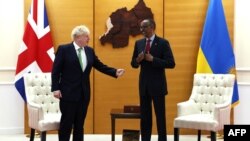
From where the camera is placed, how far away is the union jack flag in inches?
241

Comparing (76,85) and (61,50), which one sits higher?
(61,50)

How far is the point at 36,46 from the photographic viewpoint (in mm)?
6215

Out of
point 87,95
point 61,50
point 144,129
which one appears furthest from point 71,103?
point 144,129

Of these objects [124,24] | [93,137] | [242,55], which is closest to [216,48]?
[242,55]

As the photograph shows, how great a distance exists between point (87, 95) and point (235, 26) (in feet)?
9.53

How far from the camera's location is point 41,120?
4.80m

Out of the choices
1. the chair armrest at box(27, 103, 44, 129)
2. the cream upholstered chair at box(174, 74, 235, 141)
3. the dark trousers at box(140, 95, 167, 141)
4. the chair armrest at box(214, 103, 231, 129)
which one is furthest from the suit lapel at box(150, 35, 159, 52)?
the chair armrest at box(27, 103, 44, 129)

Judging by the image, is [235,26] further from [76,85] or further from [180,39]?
→ [76,85]

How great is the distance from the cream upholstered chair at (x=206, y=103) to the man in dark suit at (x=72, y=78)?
1.30 metres

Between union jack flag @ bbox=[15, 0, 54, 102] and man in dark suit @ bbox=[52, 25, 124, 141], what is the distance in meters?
1.80

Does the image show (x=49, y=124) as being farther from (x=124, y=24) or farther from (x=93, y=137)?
(x=124, y=24)

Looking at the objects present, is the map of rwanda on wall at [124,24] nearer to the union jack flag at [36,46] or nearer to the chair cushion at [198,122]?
the union jack flag at [36,46]

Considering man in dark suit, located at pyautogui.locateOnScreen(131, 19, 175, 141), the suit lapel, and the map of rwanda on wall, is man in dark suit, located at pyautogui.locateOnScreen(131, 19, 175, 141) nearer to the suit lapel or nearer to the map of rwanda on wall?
the suit lapel

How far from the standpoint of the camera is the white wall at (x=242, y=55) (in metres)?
6.21
